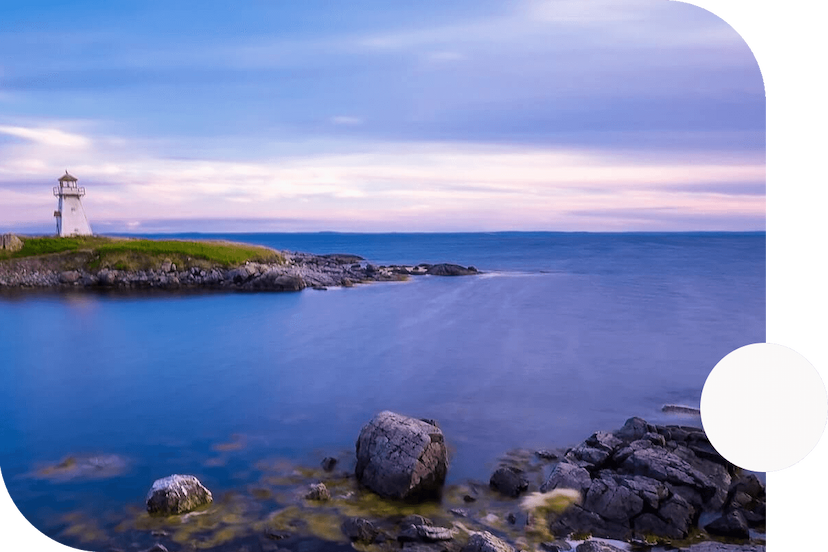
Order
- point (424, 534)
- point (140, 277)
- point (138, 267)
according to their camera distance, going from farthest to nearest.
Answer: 1. point (138, 267)
2. point (140, 277)
3. point (424, 534)

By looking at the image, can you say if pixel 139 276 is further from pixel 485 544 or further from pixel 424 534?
pixel 485 544

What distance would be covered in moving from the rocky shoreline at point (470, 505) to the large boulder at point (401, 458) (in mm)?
15

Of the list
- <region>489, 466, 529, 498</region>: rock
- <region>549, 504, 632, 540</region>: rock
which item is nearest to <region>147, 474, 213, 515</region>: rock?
<region>489, 466, 529, 498</region>: rock

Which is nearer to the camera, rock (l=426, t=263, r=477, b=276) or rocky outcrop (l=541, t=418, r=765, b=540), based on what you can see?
rocky outcrop (l=541, t=418, r=765, b=540)

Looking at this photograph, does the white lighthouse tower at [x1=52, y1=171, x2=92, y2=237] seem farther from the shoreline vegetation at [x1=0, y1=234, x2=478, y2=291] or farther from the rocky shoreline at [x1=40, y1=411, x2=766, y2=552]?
the rocky shoreline at [x1=40, y1=411, x2=766, y2=552]

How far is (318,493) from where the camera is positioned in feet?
28.1

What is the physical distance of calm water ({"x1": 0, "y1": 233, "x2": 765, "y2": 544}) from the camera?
36.0 ft

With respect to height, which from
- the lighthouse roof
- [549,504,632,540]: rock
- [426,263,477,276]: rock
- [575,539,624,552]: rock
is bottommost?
[549,504,632,540]: rock

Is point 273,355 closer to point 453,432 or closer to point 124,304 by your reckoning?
point 453,432

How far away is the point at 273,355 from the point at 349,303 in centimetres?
1100

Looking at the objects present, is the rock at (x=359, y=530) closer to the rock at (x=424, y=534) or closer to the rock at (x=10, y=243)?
the rock at (x=424, y=534)

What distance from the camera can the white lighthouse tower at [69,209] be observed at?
39375mm

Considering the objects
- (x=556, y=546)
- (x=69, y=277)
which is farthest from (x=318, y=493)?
(x=69, y=277)

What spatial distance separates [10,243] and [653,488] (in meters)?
39.1
